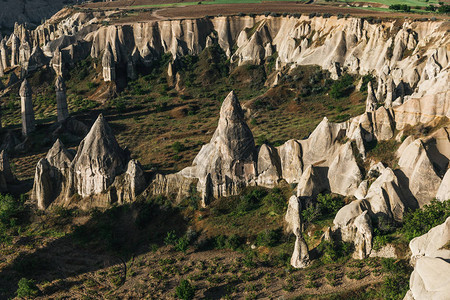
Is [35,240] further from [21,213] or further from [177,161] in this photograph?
[177,161]

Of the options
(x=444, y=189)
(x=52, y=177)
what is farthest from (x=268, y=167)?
(x=52, y=177)

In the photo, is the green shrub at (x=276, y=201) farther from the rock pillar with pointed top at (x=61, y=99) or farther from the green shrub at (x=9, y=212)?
the rock pillar with pointed top at (x=61, y=99)

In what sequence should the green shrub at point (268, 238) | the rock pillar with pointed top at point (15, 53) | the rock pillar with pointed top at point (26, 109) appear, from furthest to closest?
1. the rock pillar with pointed top at point (15, 53)
2. the rock pillar with pointed top at point (26, 109)
3. the green shrub at point (268, 238)

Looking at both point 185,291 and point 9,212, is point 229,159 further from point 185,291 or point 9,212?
point 9,212

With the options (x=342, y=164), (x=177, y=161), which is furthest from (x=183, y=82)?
(x=342, y=164)

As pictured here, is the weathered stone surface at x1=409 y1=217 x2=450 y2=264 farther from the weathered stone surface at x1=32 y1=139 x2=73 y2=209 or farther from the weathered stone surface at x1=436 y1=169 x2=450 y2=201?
the weathered stone surface at x1=32 y1=139 x2=73 y2=209

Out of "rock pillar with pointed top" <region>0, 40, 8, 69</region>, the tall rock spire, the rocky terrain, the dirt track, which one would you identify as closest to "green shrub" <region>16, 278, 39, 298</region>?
the rocky terrain

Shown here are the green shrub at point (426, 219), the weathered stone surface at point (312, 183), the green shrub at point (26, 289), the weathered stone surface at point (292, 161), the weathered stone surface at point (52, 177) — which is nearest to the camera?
the green shrub at point (426, 219)

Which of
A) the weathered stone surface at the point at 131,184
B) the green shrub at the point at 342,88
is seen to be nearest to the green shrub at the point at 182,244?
the weathered stone surface at the point at 131,184
